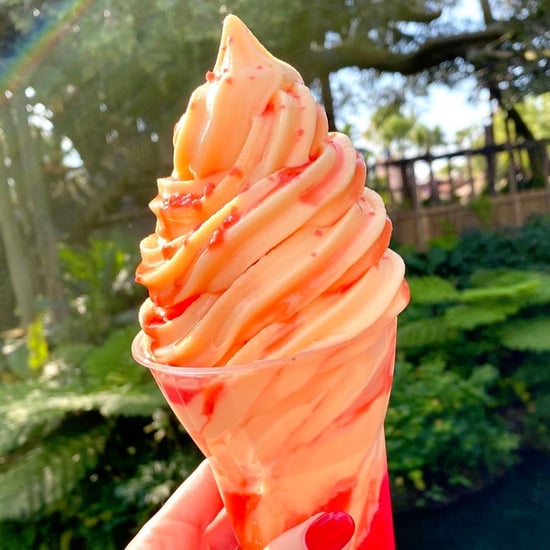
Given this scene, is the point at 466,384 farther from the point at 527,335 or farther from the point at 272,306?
the point at 272,306

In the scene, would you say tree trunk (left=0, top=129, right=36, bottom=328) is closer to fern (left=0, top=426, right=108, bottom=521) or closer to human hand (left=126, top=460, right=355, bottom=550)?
fern (left=0, top=426, right=108, bottom=521)

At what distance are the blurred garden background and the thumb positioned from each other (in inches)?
95.8

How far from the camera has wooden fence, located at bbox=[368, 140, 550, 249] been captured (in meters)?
9.30

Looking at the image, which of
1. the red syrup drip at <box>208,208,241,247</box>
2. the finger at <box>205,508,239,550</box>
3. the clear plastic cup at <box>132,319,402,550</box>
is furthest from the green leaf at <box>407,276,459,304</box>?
the red syrup drip at <box>208,208,241,247</box>

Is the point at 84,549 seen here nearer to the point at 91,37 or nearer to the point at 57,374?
the point at 57,374

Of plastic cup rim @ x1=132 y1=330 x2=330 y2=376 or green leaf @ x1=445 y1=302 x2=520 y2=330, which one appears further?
green leaf @ x1=445 y1=302 x2=520 y2=330

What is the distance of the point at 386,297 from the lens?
1141 mm

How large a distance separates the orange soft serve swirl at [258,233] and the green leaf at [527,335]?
3.71 metres

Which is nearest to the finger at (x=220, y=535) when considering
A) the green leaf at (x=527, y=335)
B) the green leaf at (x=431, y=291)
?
the green leaf at (x=527, y=335)

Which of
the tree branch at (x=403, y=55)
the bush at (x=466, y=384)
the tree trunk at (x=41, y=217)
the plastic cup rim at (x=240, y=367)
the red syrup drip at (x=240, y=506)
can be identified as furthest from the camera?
the tree branch at (x=403, y=55)

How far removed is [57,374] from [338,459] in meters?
3.96

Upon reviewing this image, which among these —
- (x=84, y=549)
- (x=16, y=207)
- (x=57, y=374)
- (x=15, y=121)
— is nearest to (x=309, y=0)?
(x=15, y=121)

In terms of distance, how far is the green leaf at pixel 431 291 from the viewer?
5407 millimetres

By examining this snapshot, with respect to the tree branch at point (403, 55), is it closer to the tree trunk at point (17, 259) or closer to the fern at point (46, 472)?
the tree trunk at point (17, 259)
